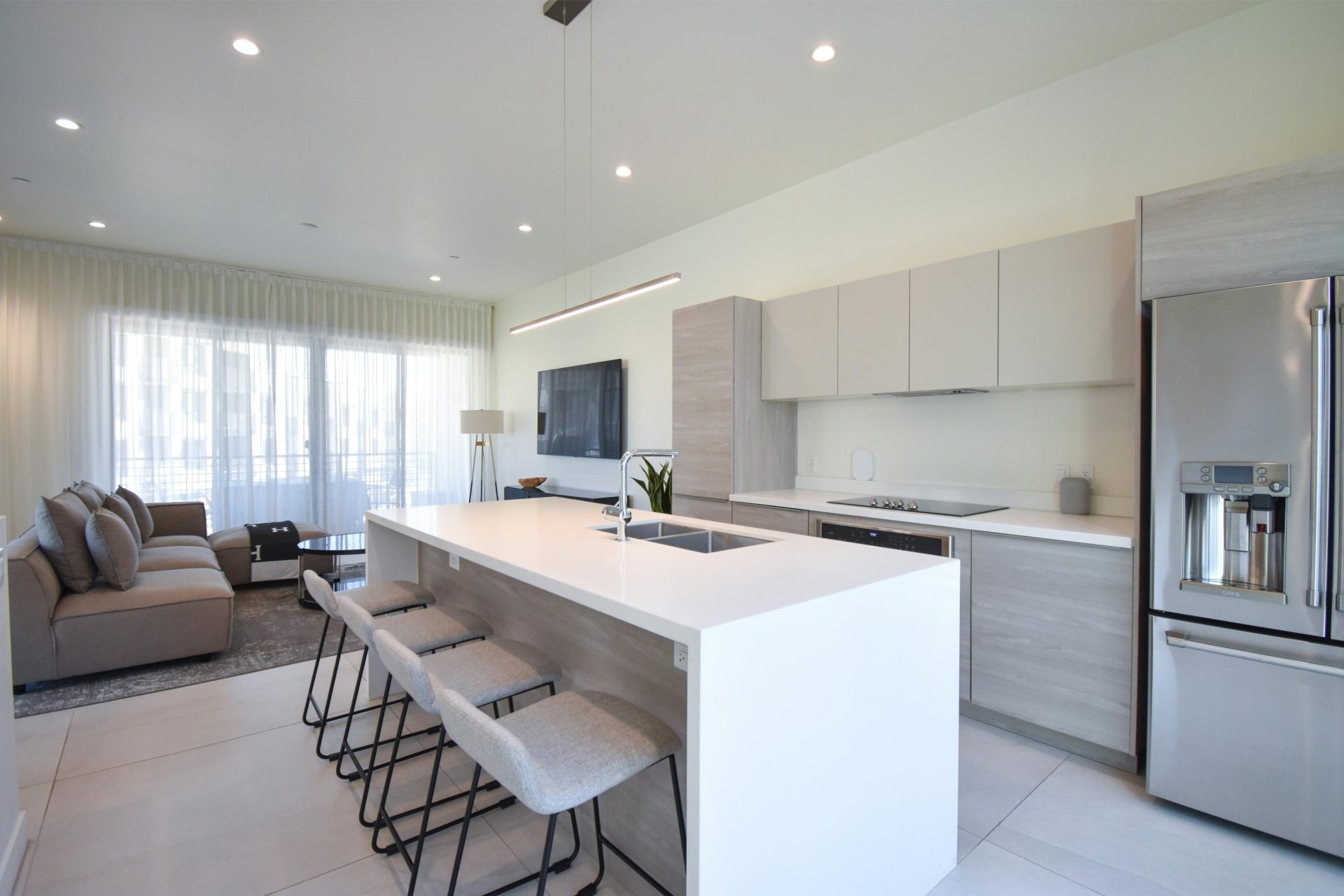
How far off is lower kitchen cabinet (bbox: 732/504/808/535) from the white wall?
62 cm

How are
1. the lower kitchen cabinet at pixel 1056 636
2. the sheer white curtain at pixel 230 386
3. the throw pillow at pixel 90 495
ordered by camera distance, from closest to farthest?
1. the lower kitchen cabinet at pixel 1056 636
2. the throw pillow at pixel 90 495
3. the sheer white curtain at pixel 230 386

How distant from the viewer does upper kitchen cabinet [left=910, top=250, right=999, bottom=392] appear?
9.05ft

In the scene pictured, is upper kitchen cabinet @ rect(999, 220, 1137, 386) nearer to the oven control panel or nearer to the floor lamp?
the oven control panel

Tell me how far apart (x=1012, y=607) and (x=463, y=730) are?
2.17 m

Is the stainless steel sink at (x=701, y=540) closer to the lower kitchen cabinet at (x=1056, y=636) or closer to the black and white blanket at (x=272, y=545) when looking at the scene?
the lower kitchen cabinet at (x=1056, y=636)

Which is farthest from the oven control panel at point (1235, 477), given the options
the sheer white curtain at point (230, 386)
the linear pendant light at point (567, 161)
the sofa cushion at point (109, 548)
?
the sheer white curtain at point (230, 386)

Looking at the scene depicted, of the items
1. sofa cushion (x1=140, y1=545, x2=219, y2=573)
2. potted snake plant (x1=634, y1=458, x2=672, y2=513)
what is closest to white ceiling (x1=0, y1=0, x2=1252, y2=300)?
potted snake plant (x1=634, y1=458, x2=672, y2=513)

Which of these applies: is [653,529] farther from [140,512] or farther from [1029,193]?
[140,512]


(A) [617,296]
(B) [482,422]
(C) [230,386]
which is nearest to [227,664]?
(A) [617,296]

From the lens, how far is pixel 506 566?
1755 mm

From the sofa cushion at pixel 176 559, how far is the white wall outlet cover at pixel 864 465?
13.7 ft

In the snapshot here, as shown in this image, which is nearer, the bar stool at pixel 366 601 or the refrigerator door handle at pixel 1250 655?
the refrigerator door handle at pixel 1250 655

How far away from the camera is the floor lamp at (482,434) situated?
682 cm

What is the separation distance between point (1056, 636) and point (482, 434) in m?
6.27
